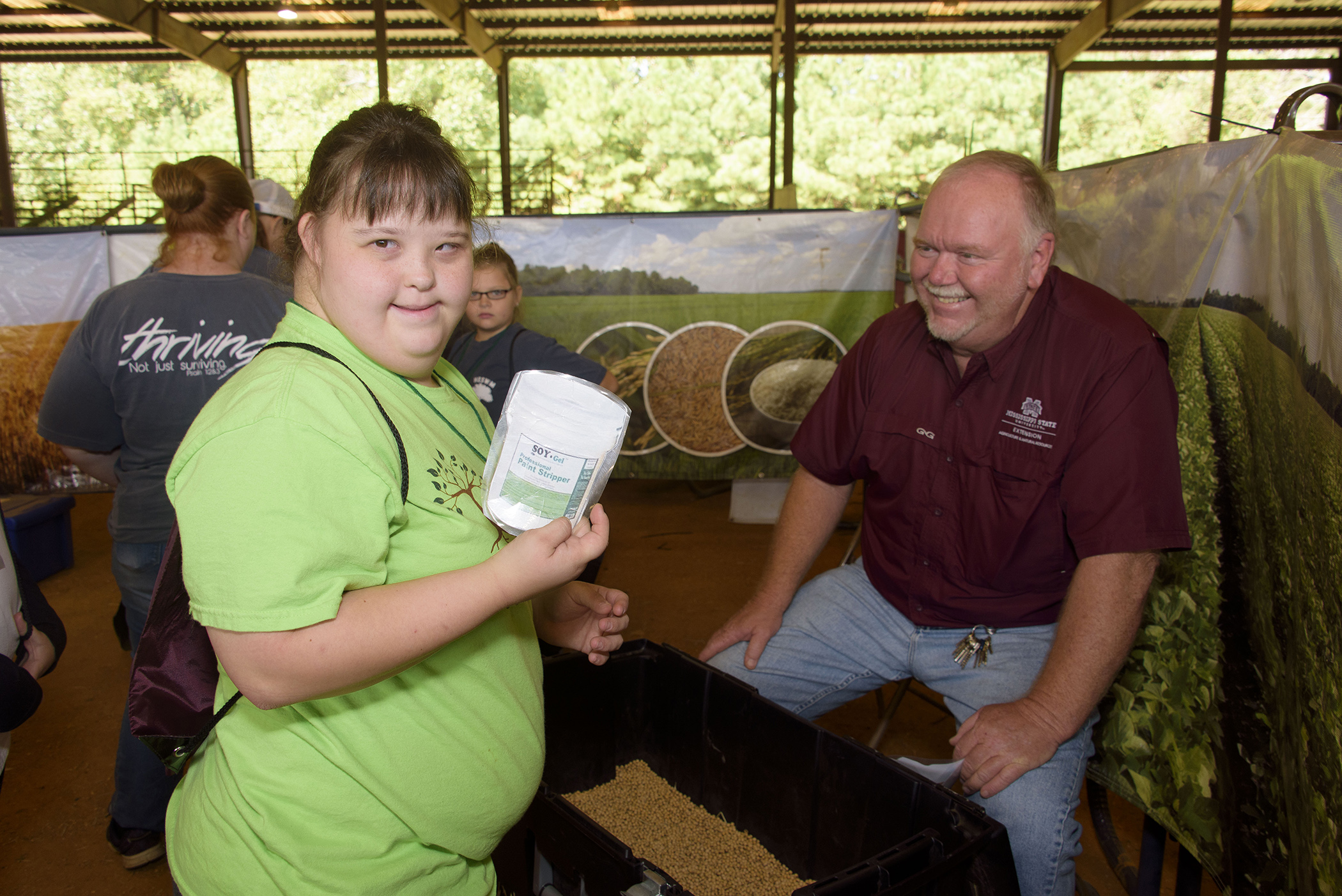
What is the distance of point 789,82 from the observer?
893 centimetres

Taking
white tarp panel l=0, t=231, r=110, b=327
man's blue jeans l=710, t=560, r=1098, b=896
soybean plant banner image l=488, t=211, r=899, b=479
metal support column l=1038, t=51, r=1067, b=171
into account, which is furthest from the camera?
metal support column l=1038, t=51, r=1067, b=171

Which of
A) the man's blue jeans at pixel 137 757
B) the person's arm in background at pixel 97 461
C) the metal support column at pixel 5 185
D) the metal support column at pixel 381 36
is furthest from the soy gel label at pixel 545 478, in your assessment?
the metal support column at pixel 5 185

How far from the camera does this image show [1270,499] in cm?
143

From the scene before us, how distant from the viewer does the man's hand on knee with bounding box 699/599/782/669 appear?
2068mm

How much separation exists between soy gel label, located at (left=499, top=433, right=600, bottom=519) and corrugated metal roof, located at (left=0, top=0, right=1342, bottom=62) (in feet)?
35.2

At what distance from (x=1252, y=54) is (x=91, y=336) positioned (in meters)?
26.1

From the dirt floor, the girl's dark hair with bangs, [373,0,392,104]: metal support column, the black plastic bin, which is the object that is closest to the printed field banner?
the dirt floor

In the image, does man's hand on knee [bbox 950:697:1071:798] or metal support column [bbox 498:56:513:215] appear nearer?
man's hand on knee [bbox 950:697:1071:798]

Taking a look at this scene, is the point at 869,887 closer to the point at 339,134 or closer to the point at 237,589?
the point at 237,589

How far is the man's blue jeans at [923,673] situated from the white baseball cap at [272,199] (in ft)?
10.3

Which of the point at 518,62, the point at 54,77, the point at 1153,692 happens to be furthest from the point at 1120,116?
the point at 54,77

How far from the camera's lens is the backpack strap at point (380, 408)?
910 millimetres

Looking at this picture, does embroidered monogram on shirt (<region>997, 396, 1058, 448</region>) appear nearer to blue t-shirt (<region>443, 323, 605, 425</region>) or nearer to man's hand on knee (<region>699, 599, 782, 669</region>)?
man's hand on knee (<region>699, 599, 782, 669</region>)

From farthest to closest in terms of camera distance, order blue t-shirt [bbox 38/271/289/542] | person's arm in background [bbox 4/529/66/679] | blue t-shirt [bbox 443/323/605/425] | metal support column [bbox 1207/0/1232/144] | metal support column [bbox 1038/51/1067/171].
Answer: metal support column [bbox 1038/51/1067/171] → metal support column [bbox 1207/0/1232/144] → blue t-shirt [bbox 443/323/605/425] → blue t-shirt [bbox 38/271/289/542] → person's arm in background [bbox 4/529/66/679]
